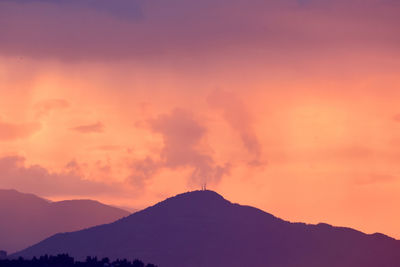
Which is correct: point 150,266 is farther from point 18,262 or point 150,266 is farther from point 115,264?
point 18,262

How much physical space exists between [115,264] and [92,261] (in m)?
5.90

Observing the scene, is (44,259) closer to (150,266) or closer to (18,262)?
(18,262)

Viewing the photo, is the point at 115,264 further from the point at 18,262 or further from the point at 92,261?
the point at 18,262

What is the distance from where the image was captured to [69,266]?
193 m

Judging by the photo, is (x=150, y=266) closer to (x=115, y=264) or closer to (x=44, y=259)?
(x=115, y=264)

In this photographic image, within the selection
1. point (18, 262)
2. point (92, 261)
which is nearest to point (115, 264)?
point (92, 261)

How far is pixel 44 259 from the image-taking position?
653 ft

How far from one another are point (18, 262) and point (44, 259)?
19.7 ft

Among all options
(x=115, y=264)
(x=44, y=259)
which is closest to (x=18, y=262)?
(x=44, y=259)

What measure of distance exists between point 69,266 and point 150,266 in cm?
1503

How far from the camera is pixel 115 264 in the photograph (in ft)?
632

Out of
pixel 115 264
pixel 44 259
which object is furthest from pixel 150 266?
pixel 44 259

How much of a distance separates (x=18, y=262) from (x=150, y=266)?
81.5 feet

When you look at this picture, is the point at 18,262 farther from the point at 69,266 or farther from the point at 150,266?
the point at 150,266
